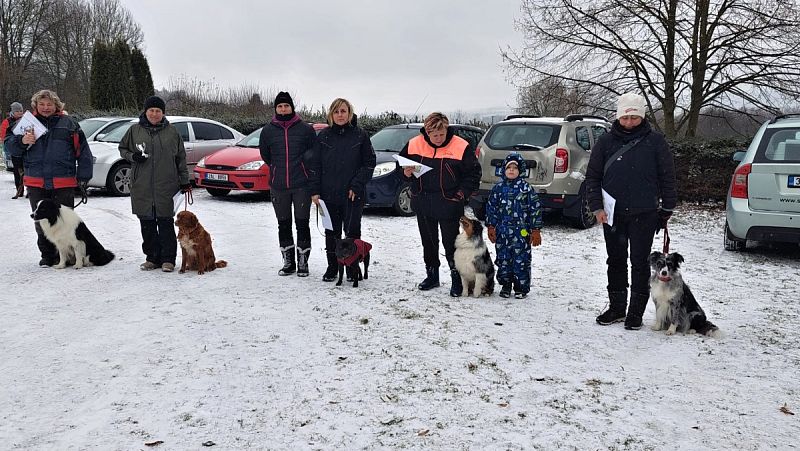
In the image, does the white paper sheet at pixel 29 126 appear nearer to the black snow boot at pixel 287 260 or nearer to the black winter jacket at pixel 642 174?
the black snow boot at pixel 287 260

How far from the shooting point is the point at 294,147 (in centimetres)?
645

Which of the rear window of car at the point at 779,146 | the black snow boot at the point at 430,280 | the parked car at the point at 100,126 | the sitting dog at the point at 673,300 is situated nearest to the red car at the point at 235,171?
the parked car at the point at 100,126

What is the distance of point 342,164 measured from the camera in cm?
634

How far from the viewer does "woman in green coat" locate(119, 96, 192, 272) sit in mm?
6676

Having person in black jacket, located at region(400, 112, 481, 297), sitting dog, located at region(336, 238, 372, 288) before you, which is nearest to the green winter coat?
sitting dog, located at region(336, 238, 372, 288)

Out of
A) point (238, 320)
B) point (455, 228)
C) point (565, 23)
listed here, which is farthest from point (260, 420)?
point (565, 23)

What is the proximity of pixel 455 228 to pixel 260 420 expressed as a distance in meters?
3.13

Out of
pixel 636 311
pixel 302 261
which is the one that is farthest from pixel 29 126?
pixel 636 311

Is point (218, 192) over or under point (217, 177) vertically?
under

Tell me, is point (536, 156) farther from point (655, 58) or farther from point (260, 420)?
point (655, 58)

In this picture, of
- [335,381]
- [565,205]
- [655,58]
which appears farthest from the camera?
[655,58]

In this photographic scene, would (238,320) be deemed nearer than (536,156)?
Yes

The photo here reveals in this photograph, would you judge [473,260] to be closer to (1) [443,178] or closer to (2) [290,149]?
(1) [443,178]

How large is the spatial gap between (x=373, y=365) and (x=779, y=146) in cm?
613
